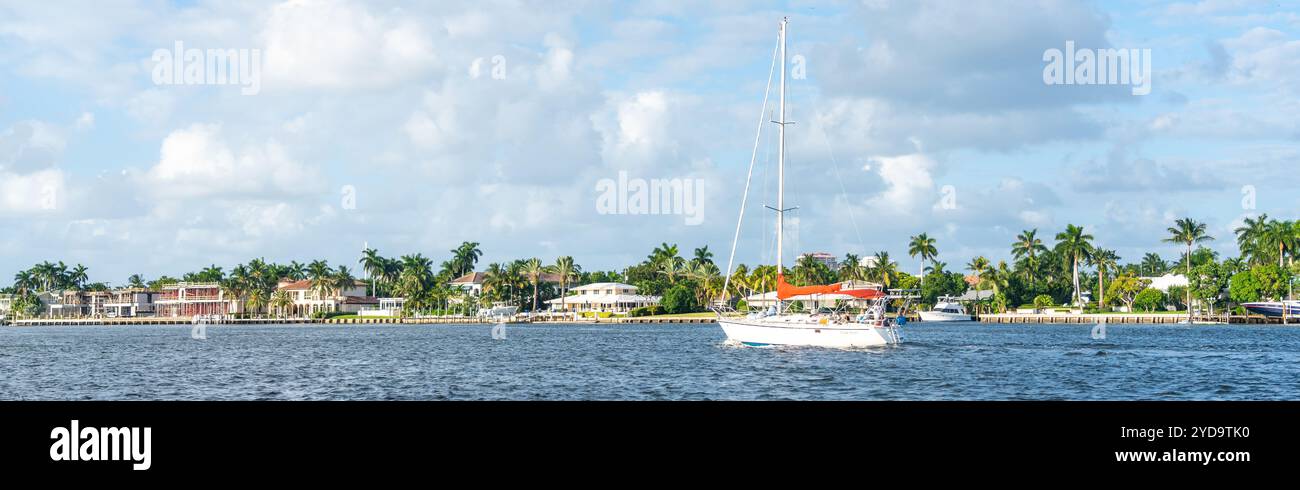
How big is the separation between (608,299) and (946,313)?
49306mm

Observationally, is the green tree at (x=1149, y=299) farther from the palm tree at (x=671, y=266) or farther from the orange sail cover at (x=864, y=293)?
the orange sail cover at (x=864, y=293)

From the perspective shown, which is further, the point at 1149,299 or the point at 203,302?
the point at 203,302

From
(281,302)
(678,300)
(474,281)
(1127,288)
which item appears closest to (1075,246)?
(1127,288)

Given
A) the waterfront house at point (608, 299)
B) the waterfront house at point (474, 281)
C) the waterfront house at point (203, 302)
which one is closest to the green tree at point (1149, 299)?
the waterfront house at point (608, 299)

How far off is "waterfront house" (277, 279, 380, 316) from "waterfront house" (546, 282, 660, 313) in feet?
135

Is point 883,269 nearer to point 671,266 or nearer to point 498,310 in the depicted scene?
point 671,266

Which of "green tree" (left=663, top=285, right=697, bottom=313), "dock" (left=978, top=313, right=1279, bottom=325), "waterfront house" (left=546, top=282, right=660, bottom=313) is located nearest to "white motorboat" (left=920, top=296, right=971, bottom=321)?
"dock" (left=978, top=313, right=1279, bottom=325)

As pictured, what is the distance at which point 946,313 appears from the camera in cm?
14388

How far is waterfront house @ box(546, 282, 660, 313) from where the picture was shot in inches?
6373
